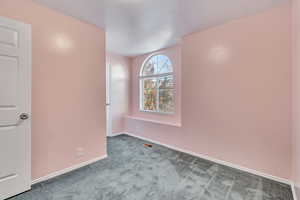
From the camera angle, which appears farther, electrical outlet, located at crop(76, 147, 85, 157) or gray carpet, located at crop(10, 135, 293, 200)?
electrical outlet, located at crop(76, 147, 85, 157)

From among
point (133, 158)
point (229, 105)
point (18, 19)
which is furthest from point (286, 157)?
point (18, 19)

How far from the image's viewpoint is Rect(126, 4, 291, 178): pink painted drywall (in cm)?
193

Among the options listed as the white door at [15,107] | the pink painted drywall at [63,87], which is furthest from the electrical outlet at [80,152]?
the white door at [15,107]

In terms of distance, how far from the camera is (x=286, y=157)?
6.23 ft

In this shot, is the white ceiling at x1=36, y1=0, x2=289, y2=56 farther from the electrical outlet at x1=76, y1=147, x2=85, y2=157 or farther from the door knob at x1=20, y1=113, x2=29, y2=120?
the electrical outlet at x1=76, y1=147, x2=85, y2=157

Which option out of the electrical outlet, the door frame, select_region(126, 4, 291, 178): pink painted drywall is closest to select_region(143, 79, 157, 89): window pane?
the door frame

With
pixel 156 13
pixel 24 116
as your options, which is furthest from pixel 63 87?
pixel 156 13

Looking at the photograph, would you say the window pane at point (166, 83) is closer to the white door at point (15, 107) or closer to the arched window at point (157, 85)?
the arched window at point (157, 85)

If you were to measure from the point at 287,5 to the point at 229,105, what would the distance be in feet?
4.98

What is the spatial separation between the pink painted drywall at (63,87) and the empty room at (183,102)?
0.05ft

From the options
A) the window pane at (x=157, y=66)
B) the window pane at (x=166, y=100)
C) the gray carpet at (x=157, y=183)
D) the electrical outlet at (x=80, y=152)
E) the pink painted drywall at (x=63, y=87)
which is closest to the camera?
the gray carpet at (x=157, y=183)

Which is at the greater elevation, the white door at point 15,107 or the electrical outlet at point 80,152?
the white door at point 15,107

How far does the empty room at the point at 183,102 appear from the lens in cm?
165

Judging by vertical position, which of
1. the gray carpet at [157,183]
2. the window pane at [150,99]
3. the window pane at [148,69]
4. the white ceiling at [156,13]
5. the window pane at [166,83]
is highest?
the white ceiling at [156,13]
